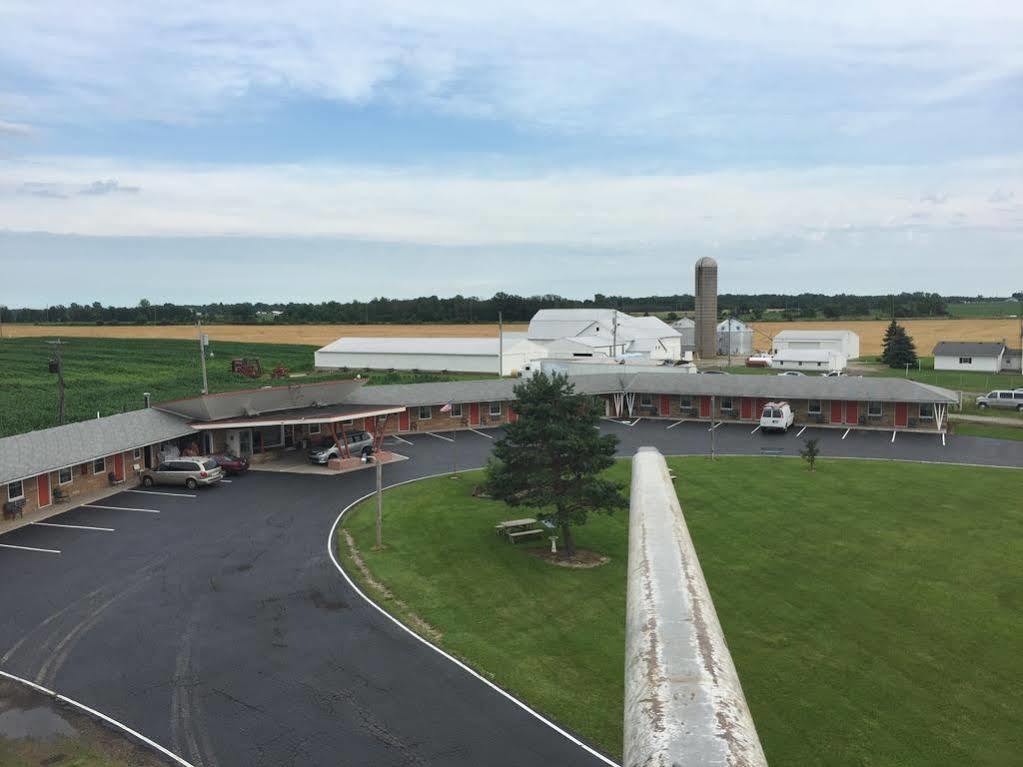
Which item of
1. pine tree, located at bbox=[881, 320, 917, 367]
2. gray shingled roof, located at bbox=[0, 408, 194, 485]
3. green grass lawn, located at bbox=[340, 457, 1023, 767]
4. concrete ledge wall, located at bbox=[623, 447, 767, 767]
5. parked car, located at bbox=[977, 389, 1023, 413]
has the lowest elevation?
green grass lawn, located at bbox=[340, 457, 1023, 767]

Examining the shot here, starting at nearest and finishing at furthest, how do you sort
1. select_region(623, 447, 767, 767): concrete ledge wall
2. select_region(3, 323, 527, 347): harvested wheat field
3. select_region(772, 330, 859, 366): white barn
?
select_region(623, 447, 767, 767): concrete ledge wall → select_region(772, 330, 859, 366): white barn → select_region(3, 323, 527, 347): harvested wheat field

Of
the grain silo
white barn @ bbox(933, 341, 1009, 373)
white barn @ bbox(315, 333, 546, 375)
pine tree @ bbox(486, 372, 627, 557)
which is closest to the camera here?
pine tree @ bbox(486, 372, 627, 557)

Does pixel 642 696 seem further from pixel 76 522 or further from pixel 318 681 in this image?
pixel 76 522

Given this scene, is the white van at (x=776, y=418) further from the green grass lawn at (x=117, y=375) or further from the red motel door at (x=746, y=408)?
the green grass lawn at (x=117, y=375)

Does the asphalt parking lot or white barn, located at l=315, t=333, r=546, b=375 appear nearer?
the asphalt parking lot

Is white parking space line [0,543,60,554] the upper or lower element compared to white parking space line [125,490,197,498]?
lower

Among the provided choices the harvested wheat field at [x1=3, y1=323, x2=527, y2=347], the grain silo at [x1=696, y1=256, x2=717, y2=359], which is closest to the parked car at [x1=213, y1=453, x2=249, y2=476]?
the grain silo at [x1=696, y1=256, x2=717, y2=359]

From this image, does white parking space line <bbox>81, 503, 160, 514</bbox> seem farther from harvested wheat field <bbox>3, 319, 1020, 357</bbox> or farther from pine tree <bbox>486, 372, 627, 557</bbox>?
harvested wheat field <bbox>3, 319, 1020, 357</bbox>

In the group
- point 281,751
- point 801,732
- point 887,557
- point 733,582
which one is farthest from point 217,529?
point 887,557
